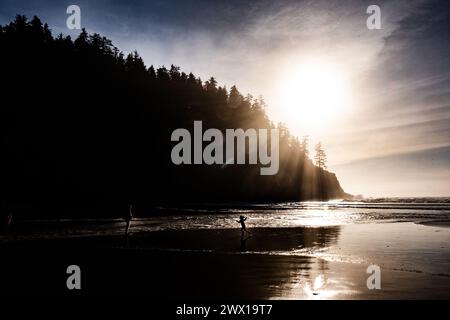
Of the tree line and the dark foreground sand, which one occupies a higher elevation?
the tree line

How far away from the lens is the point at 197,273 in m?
11.4

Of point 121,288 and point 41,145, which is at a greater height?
point 41,145

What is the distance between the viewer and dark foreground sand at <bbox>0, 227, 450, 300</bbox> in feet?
30.1

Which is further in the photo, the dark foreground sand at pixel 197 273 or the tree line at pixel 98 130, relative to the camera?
the tree line at pixel 98 130

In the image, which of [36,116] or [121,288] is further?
[36,116]

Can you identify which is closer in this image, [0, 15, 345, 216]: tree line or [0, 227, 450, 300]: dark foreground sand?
Result: [0, 227, 450, 300]: dark foreground sand

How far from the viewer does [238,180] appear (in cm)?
9269

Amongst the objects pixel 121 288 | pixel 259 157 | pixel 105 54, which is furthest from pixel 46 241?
pixel 259 157

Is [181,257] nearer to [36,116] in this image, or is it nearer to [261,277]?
[261,277]

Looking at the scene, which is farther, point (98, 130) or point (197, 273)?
point (98, 130)

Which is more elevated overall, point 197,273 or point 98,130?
point 98,130

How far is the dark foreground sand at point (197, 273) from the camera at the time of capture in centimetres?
918

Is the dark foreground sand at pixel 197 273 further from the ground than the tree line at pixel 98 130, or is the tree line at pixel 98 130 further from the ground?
the tree line at pixel 98 130

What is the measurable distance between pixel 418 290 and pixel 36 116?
71.2m
